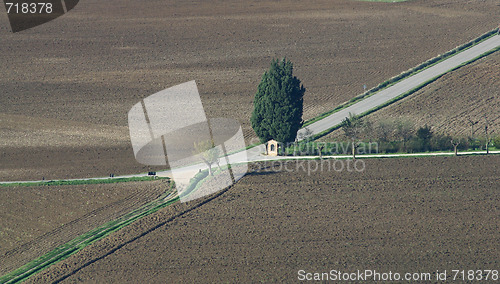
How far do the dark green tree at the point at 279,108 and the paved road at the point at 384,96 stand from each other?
2.50 m

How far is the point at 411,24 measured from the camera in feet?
316

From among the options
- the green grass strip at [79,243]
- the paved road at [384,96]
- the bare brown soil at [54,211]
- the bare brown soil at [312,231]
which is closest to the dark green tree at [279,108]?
the paved road at [384,96]

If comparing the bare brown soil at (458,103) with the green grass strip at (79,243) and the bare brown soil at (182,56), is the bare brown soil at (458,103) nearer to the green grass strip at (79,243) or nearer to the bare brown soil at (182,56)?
the bare brown soil at (182,56)

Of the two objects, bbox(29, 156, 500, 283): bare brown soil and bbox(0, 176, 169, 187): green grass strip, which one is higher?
bbox(0, 176, 169, 187): green grass strip

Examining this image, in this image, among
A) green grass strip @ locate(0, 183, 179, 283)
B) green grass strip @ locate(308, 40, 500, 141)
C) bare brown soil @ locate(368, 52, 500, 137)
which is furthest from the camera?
bare brown soil @ locate(368, 52, 500, 137)

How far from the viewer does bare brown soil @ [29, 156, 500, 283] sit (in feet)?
144

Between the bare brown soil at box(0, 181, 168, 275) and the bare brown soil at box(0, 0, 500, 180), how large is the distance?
7610mm

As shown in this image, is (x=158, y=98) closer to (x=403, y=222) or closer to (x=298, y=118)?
(x=298, y=118)

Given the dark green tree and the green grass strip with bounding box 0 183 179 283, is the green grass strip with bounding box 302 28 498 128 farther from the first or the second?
the green grass strip with bounding box 0 183 179 283

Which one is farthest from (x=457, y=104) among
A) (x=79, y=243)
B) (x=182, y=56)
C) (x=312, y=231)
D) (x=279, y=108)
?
(x=79, y=243)

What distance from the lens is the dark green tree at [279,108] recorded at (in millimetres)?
67750

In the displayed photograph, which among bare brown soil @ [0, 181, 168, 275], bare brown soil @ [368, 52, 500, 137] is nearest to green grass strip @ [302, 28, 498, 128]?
bare brown soil @ [368, 52, 500, 137]

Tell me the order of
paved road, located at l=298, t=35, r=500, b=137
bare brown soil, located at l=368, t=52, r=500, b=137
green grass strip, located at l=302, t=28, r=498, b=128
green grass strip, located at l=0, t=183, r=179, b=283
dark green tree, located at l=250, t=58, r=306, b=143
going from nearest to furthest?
green grass strip, located at l=0, t=183, r=179, b=283, dark green tree, located at l=250, t=58, r=306, b=143, bare brown soil, located at l=368, t=52, r=500, b=137, paved road, located at l=298, t=35, r=500, b=137, green grass strip, located at l=302, t=28, r=498, b=128

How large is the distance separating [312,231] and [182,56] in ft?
156
